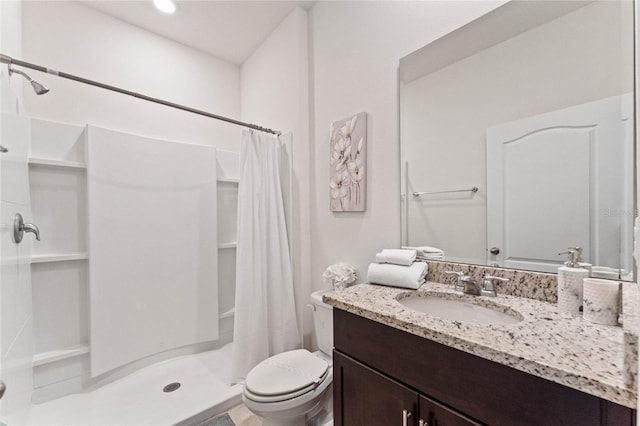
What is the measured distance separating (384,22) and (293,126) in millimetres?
909

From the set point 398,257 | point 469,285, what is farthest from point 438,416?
point 398,257

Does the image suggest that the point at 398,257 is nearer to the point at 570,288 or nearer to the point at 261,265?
the point at 570,288

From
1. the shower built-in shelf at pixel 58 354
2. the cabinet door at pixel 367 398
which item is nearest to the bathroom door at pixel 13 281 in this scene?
the shower built-in shelf at pixel 58 354

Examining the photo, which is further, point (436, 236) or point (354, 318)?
point (436, 236)

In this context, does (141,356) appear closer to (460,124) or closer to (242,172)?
(242,172)

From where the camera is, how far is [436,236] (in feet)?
4.49

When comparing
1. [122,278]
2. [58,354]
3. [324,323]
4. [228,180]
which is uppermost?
[228,180]

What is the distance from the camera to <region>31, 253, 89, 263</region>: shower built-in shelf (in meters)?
1.64

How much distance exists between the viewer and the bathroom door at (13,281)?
3.10 feet

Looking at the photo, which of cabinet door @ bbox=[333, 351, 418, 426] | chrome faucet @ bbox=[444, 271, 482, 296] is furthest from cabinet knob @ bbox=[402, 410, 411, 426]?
chrome faucet @ bbox=[444, 271, 482, 296]

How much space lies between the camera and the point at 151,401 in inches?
66.2

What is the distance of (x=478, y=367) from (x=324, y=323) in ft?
3.54

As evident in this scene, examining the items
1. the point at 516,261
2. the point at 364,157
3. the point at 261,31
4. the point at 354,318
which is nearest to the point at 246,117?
the point at 261,31

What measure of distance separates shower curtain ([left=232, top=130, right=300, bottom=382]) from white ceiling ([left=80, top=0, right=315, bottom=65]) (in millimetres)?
951
